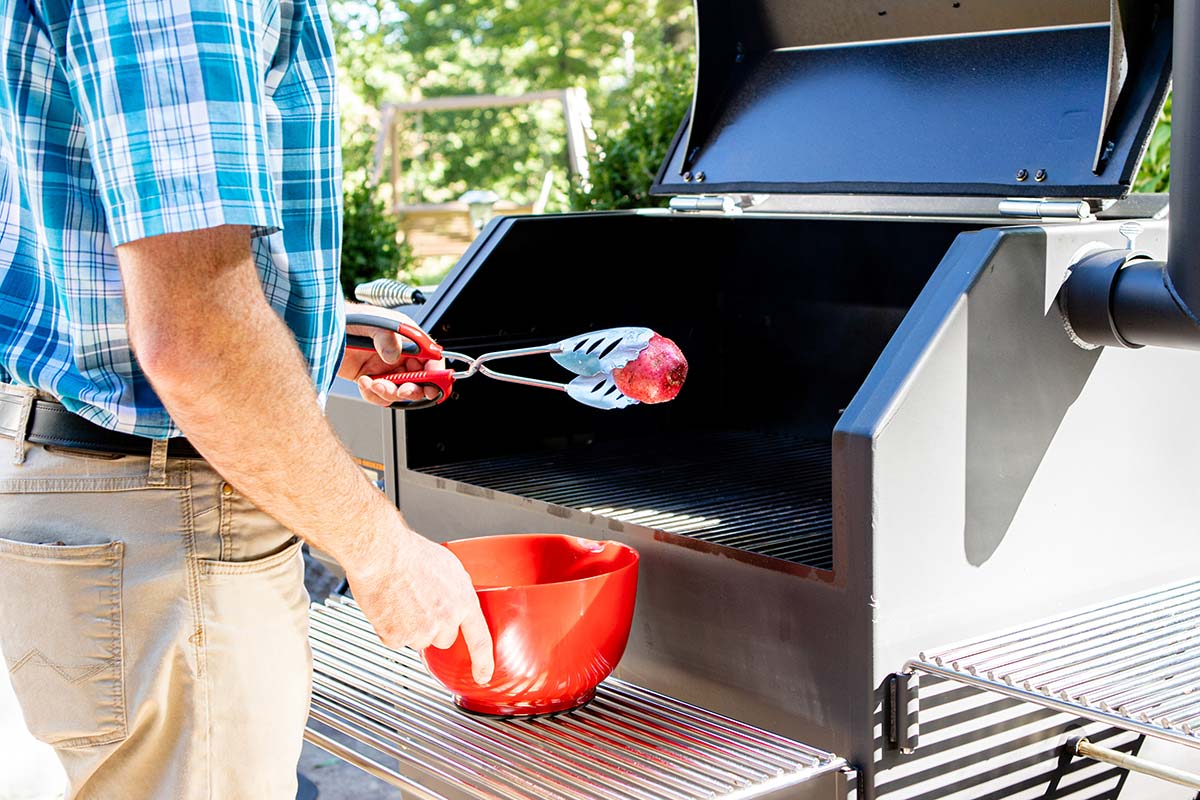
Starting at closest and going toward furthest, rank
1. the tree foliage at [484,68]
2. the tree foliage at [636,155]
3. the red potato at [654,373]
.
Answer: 1. the red potato at [654,373]
2. the tree foliage at [636,155]
3. the tree foliage at [484,68]

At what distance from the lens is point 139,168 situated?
98 cm

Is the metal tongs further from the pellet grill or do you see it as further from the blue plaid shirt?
the blue plaid shirt

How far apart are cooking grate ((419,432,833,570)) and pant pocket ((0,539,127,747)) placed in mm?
623

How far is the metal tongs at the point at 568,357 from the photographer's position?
1.48 m

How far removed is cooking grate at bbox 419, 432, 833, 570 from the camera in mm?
1526

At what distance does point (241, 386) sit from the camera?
1030 mm

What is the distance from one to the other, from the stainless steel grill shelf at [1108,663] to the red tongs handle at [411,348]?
0.66 m

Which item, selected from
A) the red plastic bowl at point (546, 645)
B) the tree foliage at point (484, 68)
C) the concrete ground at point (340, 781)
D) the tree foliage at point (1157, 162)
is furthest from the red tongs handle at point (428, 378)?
the tree foliage at point (484, 68)

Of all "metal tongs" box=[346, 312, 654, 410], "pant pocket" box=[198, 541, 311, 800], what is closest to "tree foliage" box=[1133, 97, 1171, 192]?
"metal tongs" box=[346, 312, 654, 410]

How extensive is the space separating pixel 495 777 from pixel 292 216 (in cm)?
55

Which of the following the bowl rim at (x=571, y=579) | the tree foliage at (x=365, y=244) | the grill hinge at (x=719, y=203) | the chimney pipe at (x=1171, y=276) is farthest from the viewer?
the tree foliage at (x=365, y=244)

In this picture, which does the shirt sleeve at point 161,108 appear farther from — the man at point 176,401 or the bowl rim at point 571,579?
the bowl rim at point 571,579

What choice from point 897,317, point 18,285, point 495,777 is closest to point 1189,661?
point 495,777

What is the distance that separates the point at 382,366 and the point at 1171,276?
89cm
